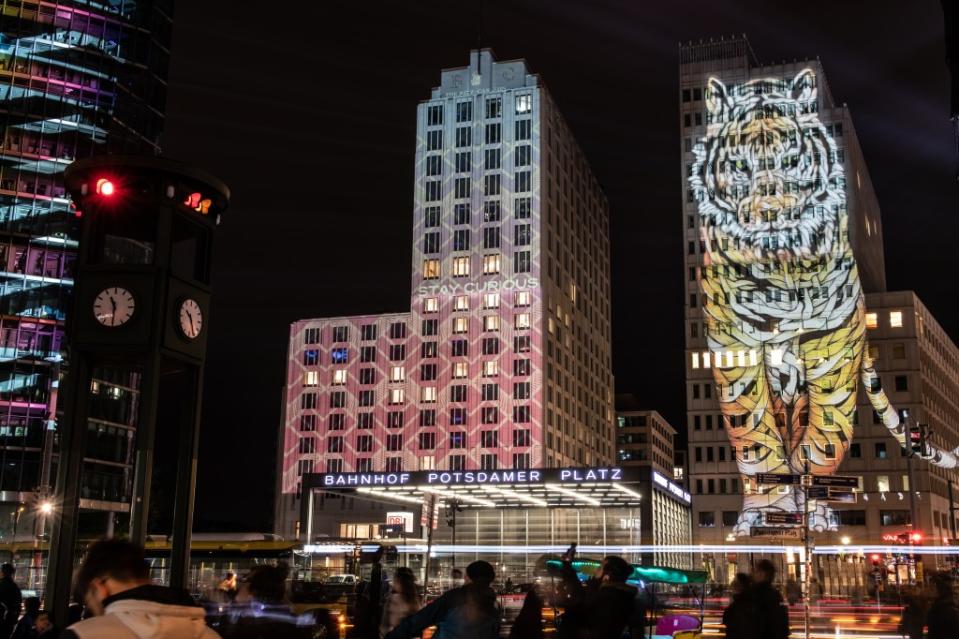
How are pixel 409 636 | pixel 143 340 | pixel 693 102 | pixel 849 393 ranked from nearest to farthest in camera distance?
1. pixel 409 636
2. pixel 143 340
3. pixel 849 393
4. pixel 693 102

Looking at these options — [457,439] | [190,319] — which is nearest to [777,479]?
[190,319]

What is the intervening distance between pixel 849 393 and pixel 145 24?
6744cm

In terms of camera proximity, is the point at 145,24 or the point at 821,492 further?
the point at 145,24

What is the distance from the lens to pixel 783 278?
3457 inches

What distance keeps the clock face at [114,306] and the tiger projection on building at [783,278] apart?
70.6 meters

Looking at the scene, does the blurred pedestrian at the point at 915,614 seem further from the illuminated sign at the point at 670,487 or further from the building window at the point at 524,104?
the building window at the point at 524,104

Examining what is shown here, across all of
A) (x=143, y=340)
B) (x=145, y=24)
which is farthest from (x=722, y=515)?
(x=143, y=340)

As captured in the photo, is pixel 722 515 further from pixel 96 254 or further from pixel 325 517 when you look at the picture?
pixel 96 254

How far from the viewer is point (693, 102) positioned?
364ft

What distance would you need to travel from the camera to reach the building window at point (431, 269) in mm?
124312

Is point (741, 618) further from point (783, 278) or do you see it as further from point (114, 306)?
point (783, 278)

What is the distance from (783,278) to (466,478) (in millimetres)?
36491

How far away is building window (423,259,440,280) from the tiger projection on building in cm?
4317

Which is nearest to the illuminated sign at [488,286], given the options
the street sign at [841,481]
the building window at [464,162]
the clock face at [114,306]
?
the building window at [464,162]
